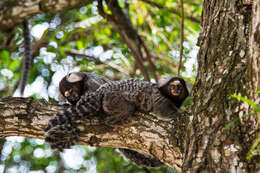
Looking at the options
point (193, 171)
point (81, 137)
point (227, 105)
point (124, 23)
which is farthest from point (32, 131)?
point (124, 23)

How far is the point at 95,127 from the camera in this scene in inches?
120

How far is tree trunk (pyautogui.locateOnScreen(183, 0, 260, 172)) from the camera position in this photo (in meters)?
2.11

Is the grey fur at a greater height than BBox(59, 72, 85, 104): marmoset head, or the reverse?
the grey fur

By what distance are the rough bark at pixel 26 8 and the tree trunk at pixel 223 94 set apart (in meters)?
2.33

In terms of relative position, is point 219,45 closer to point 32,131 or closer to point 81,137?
point 81,137

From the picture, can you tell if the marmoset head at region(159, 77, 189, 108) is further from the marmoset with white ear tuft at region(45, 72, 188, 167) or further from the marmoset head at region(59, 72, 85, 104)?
the marmoset head at region(59, 72, 85, 104)

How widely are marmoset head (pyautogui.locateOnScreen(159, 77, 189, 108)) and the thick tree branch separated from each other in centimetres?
95

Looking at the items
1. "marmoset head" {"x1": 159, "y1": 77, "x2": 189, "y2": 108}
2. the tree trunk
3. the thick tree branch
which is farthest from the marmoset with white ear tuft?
the tree trunk

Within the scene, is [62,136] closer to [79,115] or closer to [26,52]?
[79,115]

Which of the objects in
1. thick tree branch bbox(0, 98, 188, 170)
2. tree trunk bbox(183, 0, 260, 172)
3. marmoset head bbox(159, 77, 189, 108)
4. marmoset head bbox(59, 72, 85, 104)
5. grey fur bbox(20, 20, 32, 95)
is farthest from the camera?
grey fur bbox(20, 20, 32, 95)

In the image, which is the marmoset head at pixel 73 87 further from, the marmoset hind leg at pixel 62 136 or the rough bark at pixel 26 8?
the marmoset hind leg at pixel 62 136

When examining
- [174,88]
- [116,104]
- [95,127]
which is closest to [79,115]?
[95,127]

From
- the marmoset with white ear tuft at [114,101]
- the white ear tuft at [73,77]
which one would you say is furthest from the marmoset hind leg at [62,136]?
the white ear tuft at [73,77]

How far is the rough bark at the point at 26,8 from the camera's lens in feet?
14.5
